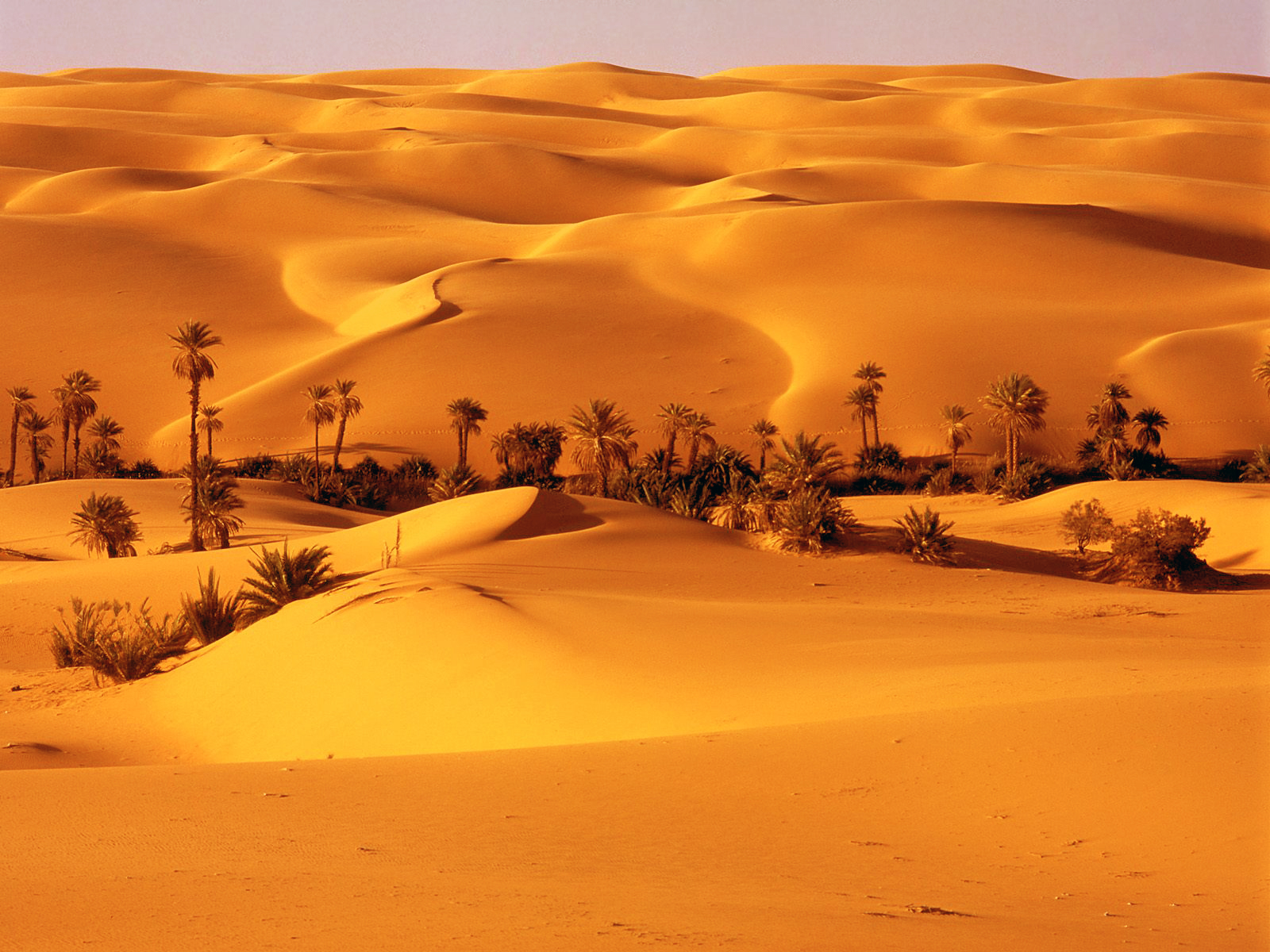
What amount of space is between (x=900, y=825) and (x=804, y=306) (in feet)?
171

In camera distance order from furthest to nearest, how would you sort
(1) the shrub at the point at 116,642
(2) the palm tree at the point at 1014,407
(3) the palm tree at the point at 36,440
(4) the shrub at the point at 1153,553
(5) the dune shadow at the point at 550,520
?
(3) the palm tree at the point at 36,440 < (2) the palm tree at the point at 1014,407 < (4) the shrub at the point at 1153,553 < (5) the dune shadow at the point at 550,520 < (1) the shrub at the point at 116,642

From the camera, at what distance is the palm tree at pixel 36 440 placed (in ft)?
150

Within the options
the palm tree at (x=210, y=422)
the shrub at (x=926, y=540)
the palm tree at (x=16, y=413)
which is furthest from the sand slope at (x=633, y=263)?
the shrub at (x=926, y=540)

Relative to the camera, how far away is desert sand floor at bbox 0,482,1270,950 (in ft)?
16.7

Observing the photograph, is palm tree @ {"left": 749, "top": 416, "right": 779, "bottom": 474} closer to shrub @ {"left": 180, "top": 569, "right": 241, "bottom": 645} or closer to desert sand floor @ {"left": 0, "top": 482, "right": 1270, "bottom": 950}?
desert sand floor @ {"left": 0, "top": 482, "right": 1270, "bottom": 950}

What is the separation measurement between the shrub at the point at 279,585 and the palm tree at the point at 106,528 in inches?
405

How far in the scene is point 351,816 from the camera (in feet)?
22.2

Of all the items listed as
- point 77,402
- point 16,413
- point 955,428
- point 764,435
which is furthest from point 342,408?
point 955,428

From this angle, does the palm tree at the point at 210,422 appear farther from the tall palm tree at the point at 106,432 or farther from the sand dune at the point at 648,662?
the tall palm tree at the point at 106,432

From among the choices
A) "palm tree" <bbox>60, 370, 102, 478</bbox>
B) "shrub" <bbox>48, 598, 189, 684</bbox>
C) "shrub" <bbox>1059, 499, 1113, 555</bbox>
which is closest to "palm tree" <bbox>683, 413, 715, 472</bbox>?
"shrub" <bbox>1059, 499, 1113, 555</bbox>

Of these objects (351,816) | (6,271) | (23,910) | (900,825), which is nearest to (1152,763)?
(900,825)

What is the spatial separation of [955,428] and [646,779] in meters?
38.2

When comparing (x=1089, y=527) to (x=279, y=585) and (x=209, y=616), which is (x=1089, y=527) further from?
(x=209, y=616)

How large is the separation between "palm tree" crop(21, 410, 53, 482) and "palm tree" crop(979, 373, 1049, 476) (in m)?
31.1
